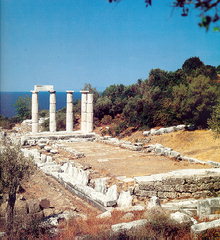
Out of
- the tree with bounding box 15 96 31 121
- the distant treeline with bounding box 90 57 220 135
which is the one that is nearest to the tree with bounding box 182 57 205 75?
the distant treeline with bounding box 90 57 220 135

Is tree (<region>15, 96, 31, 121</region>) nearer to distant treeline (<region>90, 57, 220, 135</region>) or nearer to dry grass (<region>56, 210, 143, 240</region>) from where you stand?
distant treeline (<region>90, 57, 220, 135</region>)

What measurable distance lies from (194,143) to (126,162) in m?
7.24

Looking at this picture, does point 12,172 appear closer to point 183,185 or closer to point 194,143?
point 183,185

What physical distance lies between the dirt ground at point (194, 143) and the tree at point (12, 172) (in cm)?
1199

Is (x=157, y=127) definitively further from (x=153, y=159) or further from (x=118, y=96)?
(x=118, y=96)

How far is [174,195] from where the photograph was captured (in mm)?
10828

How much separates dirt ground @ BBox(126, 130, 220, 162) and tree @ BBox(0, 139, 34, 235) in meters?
12.0

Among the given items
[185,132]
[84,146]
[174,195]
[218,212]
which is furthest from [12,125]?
[218,212]

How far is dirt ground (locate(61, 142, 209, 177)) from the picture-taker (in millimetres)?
15031

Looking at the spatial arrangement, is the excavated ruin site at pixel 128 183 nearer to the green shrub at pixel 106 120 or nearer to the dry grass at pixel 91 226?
the dry grass at pixel 91 226

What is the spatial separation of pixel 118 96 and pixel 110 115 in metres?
5.12

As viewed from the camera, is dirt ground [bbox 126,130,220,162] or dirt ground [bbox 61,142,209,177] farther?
dirt ground [bbox 126,130,220,162]

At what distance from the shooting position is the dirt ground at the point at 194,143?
19.0 m

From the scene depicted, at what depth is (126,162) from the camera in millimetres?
17484
